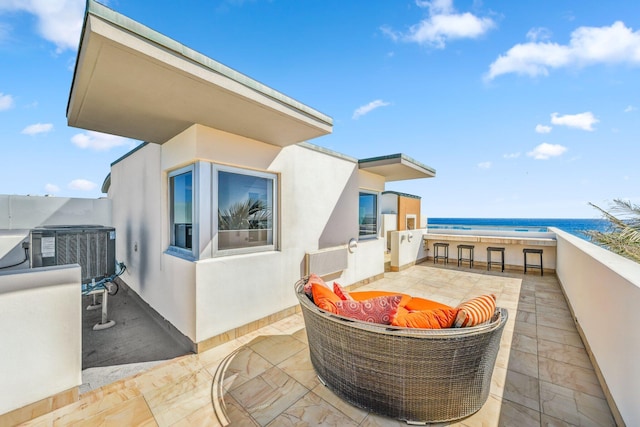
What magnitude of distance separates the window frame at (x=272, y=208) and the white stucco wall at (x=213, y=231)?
0.06 metres

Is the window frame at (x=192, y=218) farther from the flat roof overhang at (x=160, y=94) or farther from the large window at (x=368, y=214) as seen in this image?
the large window at (x=368, y=214)

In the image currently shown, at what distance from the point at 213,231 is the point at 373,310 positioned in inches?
93.0

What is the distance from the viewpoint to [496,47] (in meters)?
5.10

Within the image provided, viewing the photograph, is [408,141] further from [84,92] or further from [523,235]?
[84,92]

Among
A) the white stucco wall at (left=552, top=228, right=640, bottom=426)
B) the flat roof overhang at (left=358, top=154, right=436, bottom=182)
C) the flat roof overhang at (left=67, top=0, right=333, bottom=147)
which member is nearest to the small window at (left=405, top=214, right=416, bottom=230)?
the flat roof overhang at (left=358, top=154, right=436, bottom=182)

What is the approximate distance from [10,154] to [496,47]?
12.1 m

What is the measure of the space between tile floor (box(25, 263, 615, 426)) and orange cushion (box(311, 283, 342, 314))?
0.82 metres

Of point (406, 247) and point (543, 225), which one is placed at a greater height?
point (406, 247)

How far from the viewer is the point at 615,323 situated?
2197 mm

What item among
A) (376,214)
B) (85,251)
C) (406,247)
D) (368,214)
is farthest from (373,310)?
(406,247)

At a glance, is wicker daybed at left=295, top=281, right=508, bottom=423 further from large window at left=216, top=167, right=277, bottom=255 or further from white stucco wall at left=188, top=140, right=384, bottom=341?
large window at left=216, top=167, right=277, bottom=255

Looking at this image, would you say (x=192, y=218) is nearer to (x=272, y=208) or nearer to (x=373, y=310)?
(x=272, y=208)

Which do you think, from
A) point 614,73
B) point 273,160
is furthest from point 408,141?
point 273,160

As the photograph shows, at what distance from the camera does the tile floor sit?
77.9 inches
